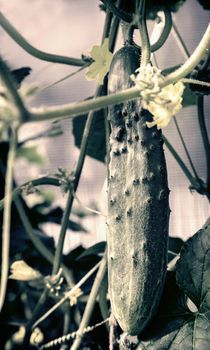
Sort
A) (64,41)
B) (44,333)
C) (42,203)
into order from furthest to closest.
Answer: (64,41) < (42,203) < (44,333)

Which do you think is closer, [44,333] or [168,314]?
[168,314]

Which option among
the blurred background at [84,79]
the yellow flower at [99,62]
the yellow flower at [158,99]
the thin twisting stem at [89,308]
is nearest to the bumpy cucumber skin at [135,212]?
the yellow flower at [99,62]

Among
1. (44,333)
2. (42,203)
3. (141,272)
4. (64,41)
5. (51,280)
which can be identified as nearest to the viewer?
(141,272)

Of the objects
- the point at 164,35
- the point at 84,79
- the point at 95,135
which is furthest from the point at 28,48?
the point at 84,79

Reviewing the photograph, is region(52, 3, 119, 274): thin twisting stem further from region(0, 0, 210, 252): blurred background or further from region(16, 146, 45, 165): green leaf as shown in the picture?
region(0, 0, 210, 252): blurred background

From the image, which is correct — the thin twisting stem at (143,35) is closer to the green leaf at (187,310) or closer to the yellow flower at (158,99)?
the yellow flower at (158,99)

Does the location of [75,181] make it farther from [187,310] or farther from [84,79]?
[84,79]

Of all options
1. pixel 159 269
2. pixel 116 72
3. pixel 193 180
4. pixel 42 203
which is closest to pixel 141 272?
pixel 159 269

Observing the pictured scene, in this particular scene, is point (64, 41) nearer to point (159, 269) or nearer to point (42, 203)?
point (42, 203)
